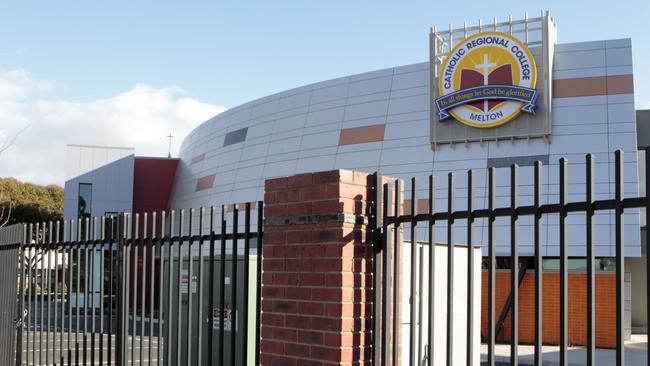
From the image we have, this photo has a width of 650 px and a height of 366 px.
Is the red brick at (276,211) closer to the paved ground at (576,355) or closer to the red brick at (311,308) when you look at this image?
the red brick at (311,308)

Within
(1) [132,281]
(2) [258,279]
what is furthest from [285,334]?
(1) [132,281]

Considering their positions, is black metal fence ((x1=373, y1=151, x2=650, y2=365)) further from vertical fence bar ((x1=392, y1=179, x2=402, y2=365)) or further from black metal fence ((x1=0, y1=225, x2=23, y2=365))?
black metal fence ((x1=0, y1=225, x2=23, y2=365))

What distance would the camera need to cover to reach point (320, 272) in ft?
15.1

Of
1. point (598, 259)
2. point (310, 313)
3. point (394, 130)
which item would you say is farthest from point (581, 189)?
point (310, 313)

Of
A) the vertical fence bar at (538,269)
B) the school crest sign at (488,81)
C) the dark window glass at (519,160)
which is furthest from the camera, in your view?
the dark window glass at (519,160)

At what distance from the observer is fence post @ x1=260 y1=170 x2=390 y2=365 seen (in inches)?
176

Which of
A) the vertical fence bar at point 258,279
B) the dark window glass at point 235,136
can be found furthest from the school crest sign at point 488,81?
the vertical fence bar at point 258,279

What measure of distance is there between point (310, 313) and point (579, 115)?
24.6 metres

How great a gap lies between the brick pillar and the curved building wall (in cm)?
2112

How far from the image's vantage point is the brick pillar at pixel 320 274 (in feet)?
14.7

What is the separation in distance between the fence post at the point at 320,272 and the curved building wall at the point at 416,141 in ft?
69.3

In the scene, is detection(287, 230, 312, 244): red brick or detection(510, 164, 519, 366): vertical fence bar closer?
detection(510, 164, 519, 366): vertical fence bar

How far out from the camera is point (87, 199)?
38.8 meters

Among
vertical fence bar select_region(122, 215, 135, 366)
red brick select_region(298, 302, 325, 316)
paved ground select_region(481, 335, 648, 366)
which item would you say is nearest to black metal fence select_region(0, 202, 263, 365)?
vertical fence bar select_region(122, 215, 135, 366)
